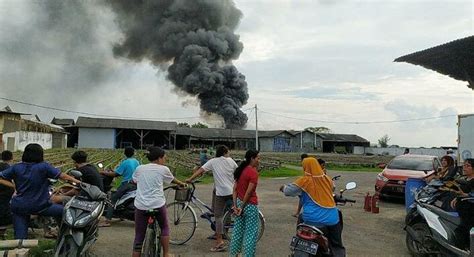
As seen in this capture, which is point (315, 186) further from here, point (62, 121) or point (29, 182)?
point (62, 121)

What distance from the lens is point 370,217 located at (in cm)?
1045

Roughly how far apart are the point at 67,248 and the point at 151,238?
0.98 m

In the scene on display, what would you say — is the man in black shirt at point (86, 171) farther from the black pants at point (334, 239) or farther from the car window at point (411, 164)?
the car window at point (411, 164)

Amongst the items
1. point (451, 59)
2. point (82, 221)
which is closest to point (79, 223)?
point (82, 221)

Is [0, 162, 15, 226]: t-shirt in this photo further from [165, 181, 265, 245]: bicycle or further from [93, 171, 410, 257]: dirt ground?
[165, 181, 265, 245]: bicycle

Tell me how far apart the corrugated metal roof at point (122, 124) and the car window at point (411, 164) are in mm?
47447

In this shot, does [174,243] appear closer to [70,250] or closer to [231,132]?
[70,250]

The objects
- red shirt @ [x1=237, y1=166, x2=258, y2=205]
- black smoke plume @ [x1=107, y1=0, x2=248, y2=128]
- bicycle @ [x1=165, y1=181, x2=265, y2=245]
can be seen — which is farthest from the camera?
black smoke plume @ [x1=107, y1=0, x2=248, y2=128]

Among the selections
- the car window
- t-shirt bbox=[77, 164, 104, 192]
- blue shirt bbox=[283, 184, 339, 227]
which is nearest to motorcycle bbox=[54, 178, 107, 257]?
t-shirt bbox=[77, 164, 104, 192]

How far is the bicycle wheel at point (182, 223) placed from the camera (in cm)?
721

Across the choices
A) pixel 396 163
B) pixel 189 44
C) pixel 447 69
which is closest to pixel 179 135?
pixel 189 44

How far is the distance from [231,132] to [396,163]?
170 ft

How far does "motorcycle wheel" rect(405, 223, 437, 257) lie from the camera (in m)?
6.10

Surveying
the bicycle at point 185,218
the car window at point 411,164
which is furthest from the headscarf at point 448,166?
the bicycle at point 185,218
